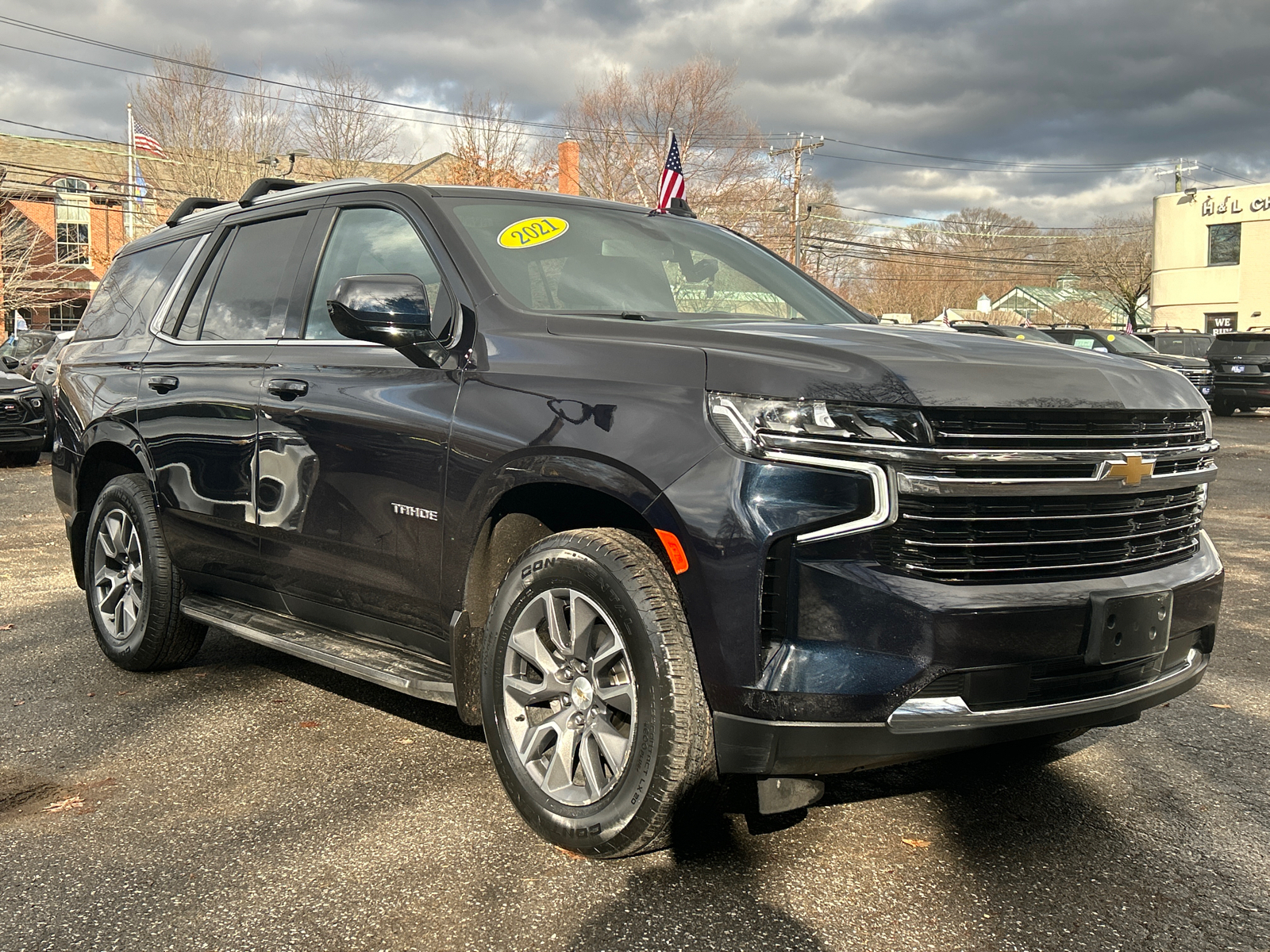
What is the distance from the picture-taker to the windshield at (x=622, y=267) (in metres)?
3.72

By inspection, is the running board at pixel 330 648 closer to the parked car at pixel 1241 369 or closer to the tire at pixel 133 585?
the tire at pixel 133 585

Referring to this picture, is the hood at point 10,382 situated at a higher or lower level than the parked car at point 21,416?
higher

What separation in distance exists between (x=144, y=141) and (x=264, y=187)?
32084 mm

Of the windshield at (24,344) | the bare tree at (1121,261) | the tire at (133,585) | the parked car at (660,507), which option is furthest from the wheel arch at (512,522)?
the bare tree at (1121,261)

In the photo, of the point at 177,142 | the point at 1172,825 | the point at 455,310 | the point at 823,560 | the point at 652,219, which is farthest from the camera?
the point at 177,142

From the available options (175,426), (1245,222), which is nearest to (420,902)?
(175,426)

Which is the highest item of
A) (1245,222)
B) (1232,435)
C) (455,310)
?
(1245,222)

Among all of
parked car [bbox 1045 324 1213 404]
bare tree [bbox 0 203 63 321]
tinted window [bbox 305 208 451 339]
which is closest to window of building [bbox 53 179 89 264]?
bare tree [bbox 0 203 63 321]

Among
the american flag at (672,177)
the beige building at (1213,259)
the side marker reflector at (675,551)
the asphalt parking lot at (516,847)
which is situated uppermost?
the beige building at (1213,259)

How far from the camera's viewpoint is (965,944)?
264 centimetres

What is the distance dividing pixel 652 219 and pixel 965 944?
9.61 ft

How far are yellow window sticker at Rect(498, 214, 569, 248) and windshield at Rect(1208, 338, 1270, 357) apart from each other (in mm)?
23743

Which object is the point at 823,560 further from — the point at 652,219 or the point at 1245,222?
the point at 1245,222

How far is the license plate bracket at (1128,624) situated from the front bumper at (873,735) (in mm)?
164
